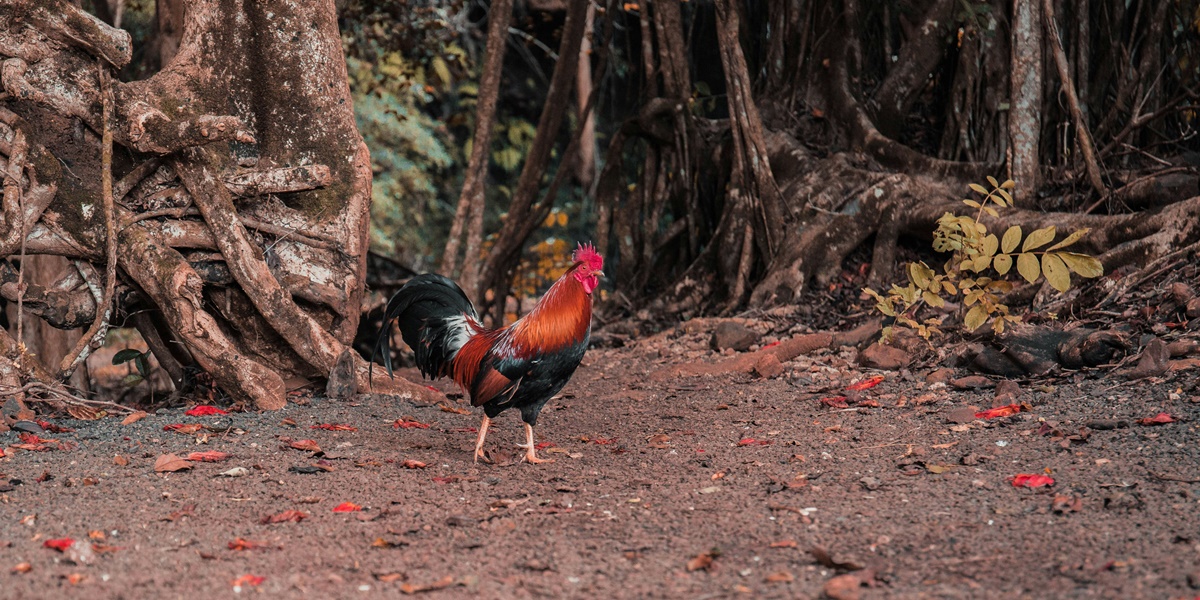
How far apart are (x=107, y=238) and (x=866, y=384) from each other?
421 cm

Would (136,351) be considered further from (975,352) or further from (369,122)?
(369,122)

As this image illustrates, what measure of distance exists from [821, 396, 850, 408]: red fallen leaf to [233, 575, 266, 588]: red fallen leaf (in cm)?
336

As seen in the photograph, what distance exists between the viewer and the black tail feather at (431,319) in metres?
5.66

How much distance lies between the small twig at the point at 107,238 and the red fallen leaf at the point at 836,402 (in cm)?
383

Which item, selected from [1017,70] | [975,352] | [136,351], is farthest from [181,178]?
[1017,70]

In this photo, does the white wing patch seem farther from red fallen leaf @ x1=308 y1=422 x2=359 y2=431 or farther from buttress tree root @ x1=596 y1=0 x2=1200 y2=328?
buttress tree root @ x1=596 y1=0 x2=1200 y2=328

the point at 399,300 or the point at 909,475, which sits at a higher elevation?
the point at 399,300

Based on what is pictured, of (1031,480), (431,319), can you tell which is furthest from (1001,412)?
(431,319)

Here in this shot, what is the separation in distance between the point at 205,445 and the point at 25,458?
0.73 metres

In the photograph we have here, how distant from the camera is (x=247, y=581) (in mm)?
3160

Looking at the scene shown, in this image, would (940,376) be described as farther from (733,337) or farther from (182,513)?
(182,513)

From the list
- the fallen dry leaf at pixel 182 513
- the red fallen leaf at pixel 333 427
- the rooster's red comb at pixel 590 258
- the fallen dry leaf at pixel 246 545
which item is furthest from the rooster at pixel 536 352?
the fallen dry leaf at pixel 246 545

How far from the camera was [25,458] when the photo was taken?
460 centimetres

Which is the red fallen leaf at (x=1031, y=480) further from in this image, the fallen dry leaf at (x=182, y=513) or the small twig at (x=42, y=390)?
the small twig at (x=42, y=390)
